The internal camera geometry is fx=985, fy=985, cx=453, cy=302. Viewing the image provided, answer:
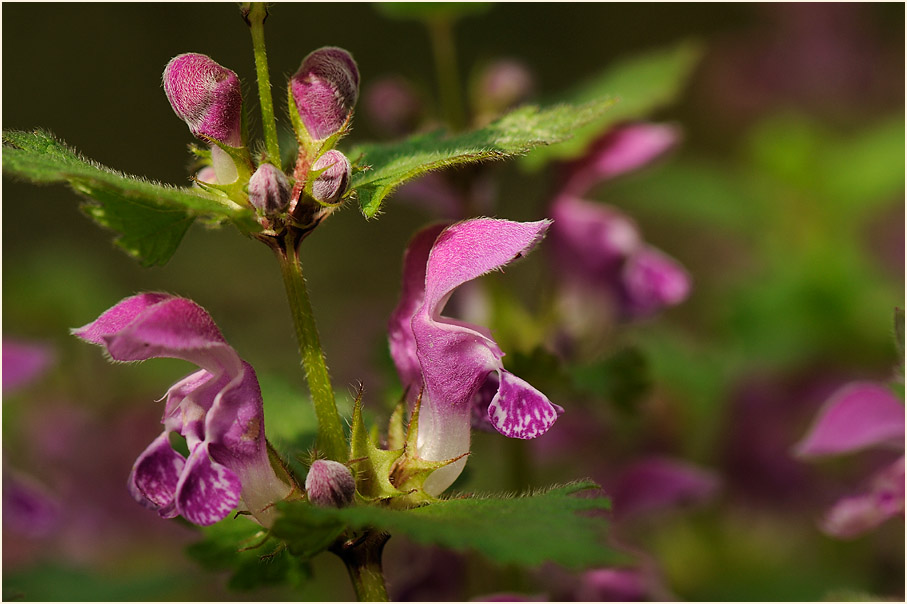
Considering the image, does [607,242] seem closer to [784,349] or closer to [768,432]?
[768,432]

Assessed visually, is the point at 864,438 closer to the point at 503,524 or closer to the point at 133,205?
the point at 503,524

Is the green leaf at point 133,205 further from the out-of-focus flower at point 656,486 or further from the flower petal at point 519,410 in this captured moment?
the out-of-focus flower at point 656,486

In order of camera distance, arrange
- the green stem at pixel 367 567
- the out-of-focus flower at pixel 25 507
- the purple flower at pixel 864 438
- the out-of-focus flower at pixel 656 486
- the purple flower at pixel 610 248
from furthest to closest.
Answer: the purple flower at pixel 610 248, the out-of-focus flower at pixel 656 486, the out-of-focus flower at pixel 25 507, the purple flower at pixel 864 438, the green stem at pixel 367 567

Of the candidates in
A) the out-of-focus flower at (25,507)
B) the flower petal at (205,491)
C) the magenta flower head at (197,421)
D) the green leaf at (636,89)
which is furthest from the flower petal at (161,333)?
the green leaf at (636,89)

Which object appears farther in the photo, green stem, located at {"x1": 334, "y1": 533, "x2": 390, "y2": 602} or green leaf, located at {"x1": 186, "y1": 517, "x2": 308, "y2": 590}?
green leaf, located at {"x1": 186, "y1": 517, "x2": 308, "y2": 590}

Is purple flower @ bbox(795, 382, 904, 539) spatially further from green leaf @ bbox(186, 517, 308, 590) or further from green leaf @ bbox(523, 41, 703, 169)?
green leaf @ bbox(186, 517, 308, 590)

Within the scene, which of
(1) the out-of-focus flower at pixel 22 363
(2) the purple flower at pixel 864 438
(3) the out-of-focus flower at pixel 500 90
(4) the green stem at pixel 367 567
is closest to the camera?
(4) the green stem at pixel 367 567

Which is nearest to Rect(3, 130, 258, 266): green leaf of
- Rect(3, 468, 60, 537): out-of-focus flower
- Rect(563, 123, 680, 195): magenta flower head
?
Rect(3, 468, 60, 537): out-of-focus flower
